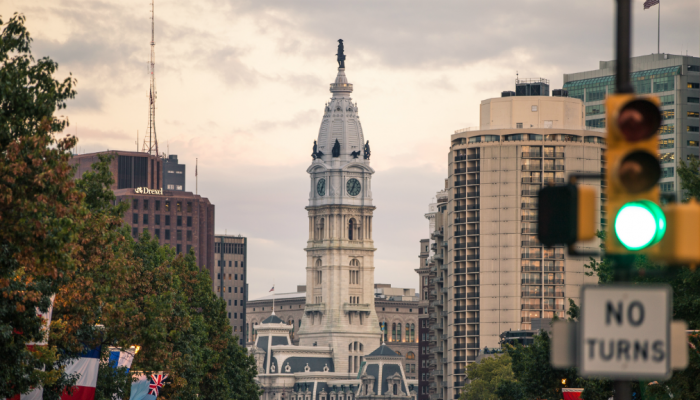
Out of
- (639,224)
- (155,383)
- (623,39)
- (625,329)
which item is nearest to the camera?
(639,224)

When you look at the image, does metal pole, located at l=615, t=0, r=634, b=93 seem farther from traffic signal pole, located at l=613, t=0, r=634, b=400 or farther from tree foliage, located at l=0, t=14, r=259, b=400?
tree foliage, located at l=0, t=14, r=259, b=400

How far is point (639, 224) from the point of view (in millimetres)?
13398

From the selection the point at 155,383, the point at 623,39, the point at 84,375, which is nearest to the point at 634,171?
the point at 623,39

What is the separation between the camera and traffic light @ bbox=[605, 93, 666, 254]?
43.1ft

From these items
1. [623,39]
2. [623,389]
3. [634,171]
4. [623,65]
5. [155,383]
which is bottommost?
[155,383]

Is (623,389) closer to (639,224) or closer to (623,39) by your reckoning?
(639,224)

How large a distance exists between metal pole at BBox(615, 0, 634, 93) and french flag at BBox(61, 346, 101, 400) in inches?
1426

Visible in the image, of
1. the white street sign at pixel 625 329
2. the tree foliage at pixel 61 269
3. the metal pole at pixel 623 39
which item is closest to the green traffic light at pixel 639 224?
the white street sign at pixel 625 329

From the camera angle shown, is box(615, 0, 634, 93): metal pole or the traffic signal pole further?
box(615, 0, 634, 93): metal pole

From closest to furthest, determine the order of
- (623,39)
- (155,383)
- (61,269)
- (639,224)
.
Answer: (639,224) → (623,39) → (61,269) → (155,383)

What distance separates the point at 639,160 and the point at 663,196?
1359 mm

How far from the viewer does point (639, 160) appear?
1311cm

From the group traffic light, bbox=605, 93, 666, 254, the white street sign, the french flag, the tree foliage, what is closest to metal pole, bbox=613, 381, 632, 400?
the white street sign

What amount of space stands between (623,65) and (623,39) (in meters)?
0.35
